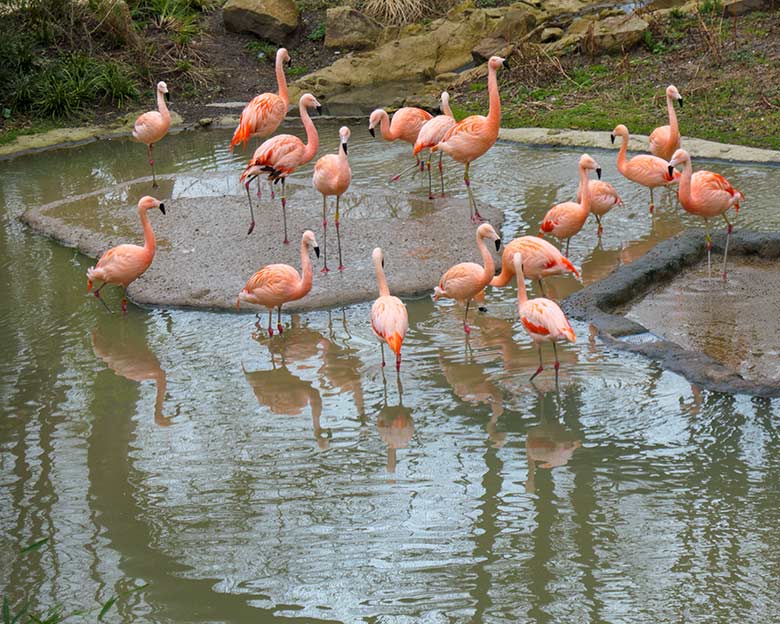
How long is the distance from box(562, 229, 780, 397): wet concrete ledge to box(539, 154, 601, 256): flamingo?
0.53m

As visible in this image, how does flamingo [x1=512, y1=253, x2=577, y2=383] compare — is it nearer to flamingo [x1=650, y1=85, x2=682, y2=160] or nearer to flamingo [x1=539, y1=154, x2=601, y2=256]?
flamingo [x1=539, y1=154, x2=601, y2=256]

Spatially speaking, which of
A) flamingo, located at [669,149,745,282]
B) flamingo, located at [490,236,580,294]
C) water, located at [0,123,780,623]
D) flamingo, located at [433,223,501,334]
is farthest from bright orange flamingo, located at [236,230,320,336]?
flamingo, located at [669,149,745,282]

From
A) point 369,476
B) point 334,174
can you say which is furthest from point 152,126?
point 369,476

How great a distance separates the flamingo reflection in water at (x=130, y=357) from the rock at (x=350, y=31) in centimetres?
1065

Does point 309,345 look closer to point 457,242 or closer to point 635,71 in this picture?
point 457,242

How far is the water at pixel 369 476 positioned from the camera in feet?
14.2

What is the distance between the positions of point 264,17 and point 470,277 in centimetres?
1155

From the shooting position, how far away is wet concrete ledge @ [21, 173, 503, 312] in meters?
7.99

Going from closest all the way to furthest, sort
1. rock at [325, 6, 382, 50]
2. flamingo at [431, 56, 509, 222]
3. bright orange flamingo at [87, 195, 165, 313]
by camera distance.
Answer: bright orange flamingo at [87, 195, 165, 313] < flamingo at [431, 56, 509, 222] < rock at [325, 6, 382, 50]

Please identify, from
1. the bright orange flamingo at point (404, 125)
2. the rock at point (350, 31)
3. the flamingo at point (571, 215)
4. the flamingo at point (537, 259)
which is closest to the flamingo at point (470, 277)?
the flamingo at point (537, 259)

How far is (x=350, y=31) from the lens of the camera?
17.2 m

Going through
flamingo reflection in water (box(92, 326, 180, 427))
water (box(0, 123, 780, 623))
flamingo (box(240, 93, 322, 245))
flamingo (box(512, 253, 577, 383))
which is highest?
flamingo (box(240, 93, 322, 245))

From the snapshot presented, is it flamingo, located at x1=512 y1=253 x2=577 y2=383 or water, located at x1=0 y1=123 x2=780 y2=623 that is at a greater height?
flamingo, located at x1=512 y1=253 x2=577 y2=383

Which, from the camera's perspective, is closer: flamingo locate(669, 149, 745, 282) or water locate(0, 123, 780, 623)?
water locate(0, 123, 780, 623)
